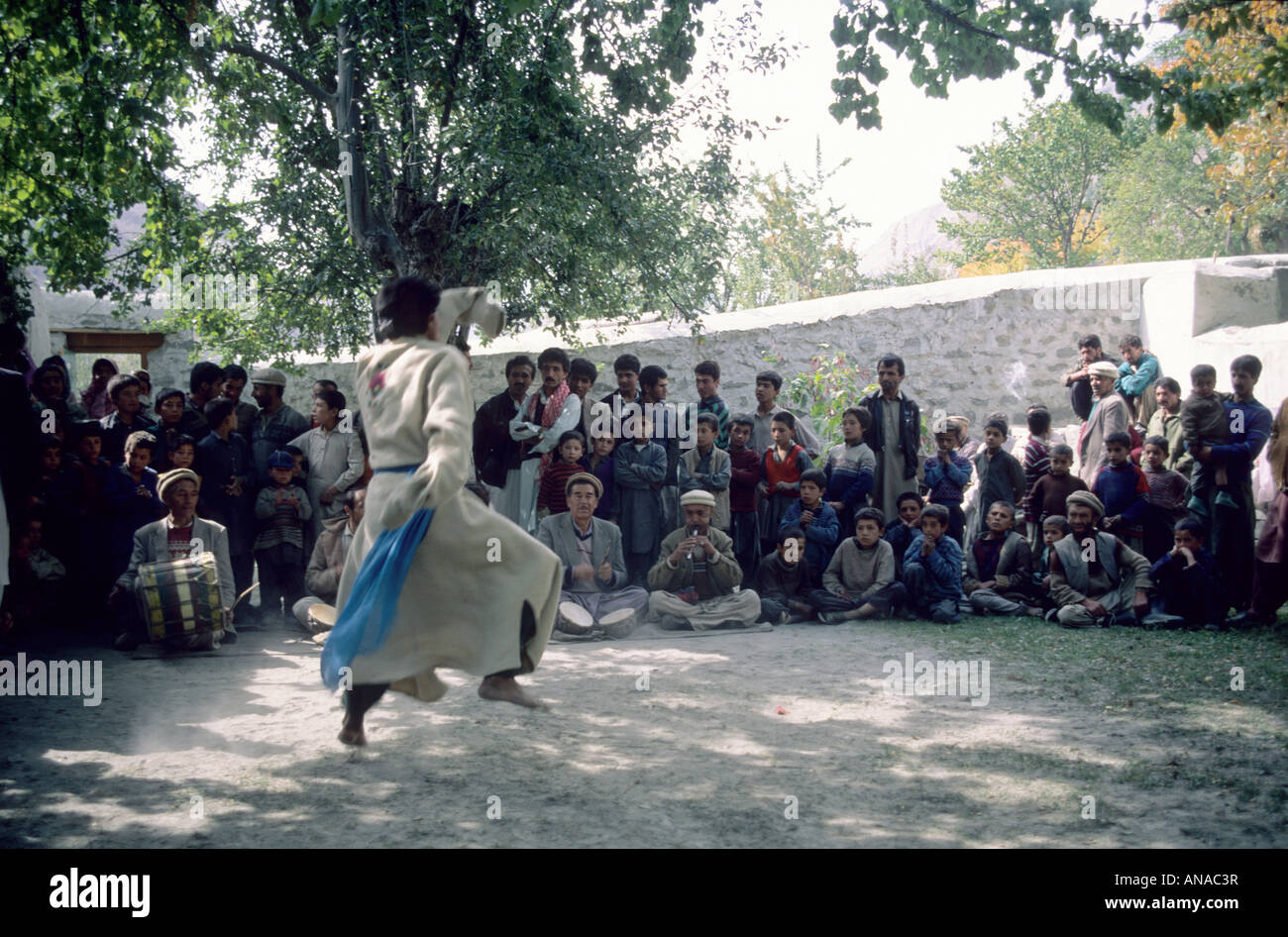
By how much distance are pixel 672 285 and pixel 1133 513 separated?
409 cm

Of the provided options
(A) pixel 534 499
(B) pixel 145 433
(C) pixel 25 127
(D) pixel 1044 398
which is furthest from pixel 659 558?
(D) pixel 1044 398

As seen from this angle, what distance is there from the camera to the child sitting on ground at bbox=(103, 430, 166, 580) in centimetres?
809

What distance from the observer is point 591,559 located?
27.7 ft

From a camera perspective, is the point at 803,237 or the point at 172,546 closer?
the point at 172,546

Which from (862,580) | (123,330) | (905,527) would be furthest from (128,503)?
(123,330)

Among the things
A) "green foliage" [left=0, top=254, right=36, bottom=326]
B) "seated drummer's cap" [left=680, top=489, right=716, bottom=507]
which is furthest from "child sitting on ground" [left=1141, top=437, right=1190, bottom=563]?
"green foliage" [left=0, top=254, right=36, bottom=326]

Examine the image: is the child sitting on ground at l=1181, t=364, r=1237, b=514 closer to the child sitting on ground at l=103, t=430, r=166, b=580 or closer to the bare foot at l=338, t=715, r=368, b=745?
the bare foot at l=338, t=715, r=368, b=745

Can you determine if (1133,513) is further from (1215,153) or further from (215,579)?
(1215,153)

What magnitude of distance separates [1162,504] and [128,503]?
7.84 meters

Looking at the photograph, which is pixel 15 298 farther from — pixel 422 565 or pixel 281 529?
pixel 422 565

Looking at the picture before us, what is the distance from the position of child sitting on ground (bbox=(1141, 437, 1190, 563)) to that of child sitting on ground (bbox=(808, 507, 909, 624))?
1.98 meters

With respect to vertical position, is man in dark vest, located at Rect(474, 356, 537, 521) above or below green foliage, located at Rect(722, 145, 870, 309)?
below

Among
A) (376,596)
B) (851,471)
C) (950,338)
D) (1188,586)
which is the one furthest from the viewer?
(950,338)

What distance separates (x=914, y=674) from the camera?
662 cm
